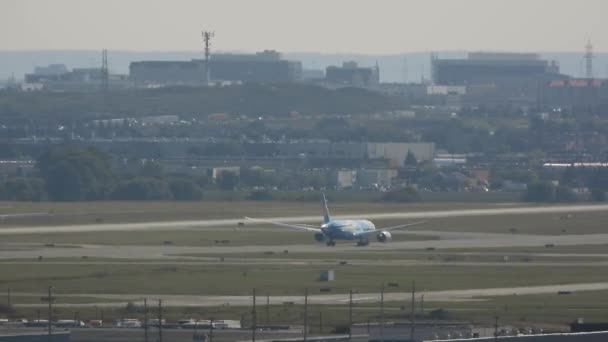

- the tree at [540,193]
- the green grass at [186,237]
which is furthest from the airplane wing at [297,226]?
the tree at [540,193]

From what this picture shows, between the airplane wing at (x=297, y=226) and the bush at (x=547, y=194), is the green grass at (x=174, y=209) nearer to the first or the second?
the airplane wing at (x=297, y=226)

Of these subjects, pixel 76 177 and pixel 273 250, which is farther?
pixel 76 177

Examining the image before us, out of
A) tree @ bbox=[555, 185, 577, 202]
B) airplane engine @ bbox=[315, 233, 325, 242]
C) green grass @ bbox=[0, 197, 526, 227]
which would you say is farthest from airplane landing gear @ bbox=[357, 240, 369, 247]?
tree @ bbox=[555, 185, 577, 202]

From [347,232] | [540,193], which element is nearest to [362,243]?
[347,232]

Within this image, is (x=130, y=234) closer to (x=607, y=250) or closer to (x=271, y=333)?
(x=607, y=250)

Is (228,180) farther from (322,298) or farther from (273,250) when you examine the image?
(322,298)

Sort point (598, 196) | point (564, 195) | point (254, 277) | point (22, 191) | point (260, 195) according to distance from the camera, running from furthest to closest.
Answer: point (260, 195) → point (598, 196) → point (22, 191) → point (564, 195) → point (254, 277)

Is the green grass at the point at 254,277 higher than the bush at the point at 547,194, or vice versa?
the green grass at the point at 254,277

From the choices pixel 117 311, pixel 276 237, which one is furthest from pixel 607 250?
pixel 117 311
